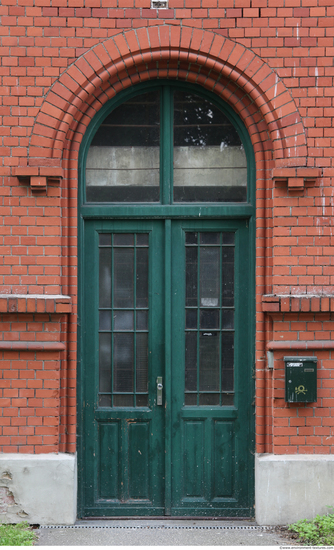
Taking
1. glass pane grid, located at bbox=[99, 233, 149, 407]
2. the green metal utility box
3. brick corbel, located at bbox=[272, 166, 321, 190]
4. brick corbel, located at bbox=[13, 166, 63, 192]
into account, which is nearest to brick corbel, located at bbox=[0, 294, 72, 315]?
glass pane grid, located at bbox=[99, 233, 149, 407]

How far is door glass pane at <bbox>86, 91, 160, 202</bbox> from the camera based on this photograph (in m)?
4.38

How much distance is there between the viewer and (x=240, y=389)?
171 inches

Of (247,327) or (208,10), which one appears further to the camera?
(247,327)

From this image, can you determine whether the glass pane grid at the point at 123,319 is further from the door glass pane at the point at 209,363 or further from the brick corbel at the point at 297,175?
the brick corbel at the point at 297,175

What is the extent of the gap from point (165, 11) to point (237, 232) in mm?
2014

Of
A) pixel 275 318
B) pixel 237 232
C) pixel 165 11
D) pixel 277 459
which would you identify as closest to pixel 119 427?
pixel 277 459

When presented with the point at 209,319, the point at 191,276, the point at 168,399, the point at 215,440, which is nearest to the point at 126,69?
the point at 191,276

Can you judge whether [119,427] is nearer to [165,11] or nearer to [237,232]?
[237,232]

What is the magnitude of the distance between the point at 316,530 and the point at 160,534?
1280 millimetres

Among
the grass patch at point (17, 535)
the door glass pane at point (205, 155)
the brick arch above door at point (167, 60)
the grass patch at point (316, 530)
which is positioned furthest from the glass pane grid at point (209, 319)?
the grass patch at point (17, 535)

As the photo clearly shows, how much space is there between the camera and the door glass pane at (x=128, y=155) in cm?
438

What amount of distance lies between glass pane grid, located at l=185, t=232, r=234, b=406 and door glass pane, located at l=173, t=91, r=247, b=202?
1.33 ft

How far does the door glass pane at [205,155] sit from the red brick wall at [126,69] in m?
0.37

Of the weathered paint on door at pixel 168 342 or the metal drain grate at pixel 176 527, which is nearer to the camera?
the metal drain grate at pixel 176 527
